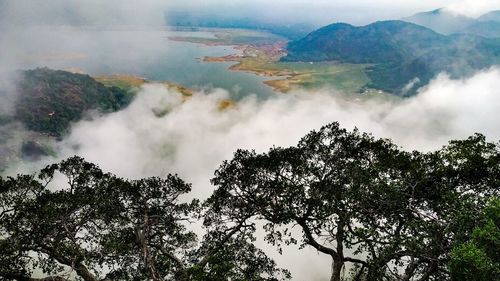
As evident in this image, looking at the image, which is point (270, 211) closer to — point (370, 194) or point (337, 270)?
point (337, 270)

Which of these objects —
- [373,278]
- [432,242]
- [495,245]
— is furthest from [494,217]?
[373,278]

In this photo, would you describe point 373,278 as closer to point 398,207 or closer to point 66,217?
point 398,207

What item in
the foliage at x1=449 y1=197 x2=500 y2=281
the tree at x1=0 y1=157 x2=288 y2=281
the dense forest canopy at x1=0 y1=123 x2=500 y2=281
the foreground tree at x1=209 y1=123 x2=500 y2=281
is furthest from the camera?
the tree at x1=0 y1=157 x2=288 y2=281

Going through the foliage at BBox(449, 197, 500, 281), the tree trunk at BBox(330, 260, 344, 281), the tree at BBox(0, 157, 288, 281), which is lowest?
the foliage at BBox(449, 197, 500, 281)

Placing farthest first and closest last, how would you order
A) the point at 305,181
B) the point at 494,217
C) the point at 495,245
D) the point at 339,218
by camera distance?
the point at 305,181, the point at 339,218, the point at 494,217, the point at 495,245

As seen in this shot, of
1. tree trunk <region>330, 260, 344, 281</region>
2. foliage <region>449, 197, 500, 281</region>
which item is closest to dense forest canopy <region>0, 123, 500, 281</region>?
tree trunk <region>330, 260, 344, 281</region>

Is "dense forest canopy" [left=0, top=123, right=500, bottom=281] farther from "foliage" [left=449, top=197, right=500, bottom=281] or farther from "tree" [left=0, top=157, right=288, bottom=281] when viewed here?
"foliage" [left=449, top=197, right=500, bottom=281]

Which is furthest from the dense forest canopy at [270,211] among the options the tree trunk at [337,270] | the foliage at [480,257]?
the foliage at [480,257]
